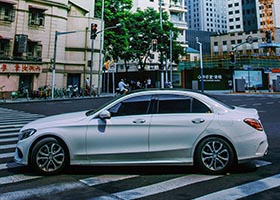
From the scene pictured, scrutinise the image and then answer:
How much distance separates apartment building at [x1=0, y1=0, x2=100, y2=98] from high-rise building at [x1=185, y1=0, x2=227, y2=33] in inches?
4645

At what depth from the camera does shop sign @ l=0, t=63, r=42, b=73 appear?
1015 inches

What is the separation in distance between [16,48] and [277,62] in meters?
53.6

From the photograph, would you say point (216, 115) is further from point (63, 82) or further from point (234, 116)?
point (63, 82)

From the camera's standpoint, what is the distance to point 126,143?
464 centimetres

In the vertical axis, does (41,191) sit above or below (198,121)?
below

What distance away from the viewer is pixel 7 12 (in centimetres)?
2736

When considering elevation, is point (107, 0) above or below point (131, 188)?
above

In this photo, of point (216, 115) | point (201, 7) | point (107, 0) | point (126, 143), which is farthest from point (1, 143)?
point (201, 7)

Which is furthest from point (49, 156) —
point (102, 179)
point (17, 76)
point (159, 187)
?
point (17, 76)

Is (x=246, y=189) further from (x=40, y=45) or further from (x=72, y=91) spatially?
(x=40, y=45)

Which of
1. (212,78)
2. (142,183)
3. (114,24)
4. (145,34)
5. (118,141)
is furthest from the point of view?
(212,78)

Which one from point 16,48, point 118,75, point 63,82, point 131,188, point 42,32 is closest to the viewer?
point 131,188

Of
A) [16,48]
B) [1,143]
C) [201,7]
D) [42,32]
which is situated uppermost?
[201,7]

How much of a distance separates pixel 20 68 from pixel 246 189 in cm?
2691
